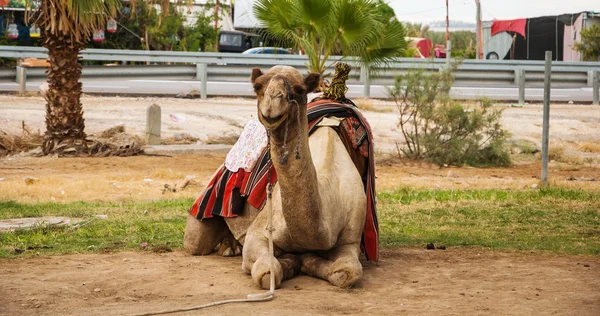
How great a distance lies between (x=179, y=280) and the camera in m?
8.21

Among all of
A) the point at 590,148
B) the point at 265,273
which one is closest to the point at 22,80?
the point at 590,148

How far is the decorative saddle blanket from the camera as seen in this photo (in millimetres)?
8906

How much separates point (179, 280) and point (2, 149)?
1222cm

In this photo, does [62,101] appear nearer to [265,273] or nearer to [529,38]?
[265,273]

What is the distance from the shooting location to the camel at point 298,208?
23.7 ft

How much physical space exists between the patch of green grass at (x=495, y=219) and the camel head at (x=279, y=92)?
11.2ft

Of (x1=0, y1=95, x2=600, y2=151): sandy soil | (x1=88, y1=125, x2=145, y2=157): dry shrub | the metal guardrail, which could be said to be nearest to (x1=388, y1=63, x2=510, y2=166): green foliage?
(x1=0, y1=95, x2=600, y2=151): sandy soil

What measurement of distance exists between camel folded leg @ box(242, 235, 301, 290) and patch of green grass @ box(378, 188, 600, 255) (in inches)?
89.6

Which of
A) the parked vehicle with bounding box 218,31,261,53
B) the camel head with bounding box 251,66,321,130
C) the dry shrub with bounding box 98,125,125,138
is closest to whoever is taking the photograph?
the camel head with bounding box 251,66,321,130

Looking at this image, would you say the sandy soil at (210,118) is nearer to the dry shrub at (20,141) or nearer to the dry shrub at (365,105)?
the dry shrub at (365,105)

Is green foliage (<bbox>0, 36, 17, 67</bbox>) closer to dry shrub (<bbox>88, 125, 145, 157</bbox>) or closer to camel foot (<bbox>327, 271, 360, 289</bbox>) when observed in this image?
dry shrub (<bbox>88, 125, 145, 157</bbox>)

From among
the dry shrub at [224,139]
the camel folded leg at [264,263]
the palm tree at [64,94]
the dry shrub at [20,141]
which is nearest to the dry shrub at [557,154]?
the dry shrub at [224,139]

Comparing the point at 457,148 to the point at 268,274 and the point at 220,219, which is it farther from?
the point at 268,274

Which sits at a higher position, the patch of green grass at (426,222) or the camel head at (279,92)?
the camel head at (279,92)
